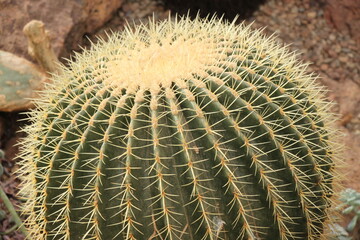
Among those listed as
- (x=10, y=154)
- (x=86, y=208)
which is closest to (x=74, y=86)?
(x=86, y=208)

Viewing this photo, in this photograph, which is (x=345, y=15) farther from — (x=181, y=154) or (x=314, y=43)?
(x=181, y=154)

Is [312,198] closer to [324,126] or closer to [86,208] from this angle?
[324,126]

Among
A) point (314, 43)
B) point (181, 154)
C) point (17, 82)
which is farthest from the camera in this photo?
point (314, 43)

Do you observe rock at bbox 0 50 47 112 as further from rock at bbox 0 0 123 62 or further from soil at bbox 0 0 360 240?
rock at bbox 0 0 123 62

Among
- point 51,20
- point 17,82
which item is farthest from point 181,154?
point 51,20

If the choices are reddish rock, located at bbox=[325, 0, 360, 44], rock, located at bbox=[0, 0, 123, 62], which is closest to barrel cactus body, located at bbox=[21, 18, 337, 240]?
rock, located at bbox=[0, 0, 123, 62]
